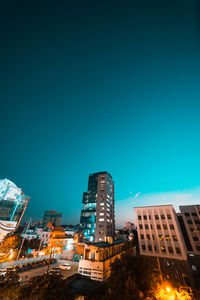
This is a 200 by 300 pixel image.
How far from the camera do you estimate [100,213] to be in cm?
9656

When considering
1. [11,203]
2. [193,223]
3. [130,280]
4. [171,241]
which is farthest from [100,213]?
[130,280]

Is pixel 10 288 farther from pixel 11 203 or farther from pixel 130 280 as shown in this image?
pixel 11 203

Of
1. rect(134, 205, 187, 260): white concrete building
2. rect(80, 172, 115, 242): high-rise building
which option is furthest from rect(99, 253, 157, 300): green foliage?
rect(80, 172, 115, 242): high-rise building

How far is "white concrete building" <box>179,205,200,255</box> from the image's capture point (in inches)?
1927

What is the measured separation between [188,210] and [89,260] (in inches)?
1764

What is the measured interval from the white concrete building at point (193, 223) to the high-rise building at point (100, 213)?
41.4 metres

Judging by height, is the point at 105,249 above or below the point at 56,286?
above

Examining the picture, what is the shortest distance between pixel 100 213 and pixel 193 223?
196 feet

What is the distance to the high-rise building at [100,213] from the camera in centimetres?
9205

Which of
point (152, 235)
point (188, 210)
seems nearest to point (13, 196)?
point (152, 235)

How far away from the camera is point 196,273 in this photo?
44188mm

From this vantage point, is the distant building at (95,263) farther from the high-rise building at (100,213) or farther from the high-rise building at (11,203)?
the high-rise building at (11,203)

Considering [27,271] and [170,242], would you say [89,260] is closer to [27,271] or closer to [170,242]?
[27,271]

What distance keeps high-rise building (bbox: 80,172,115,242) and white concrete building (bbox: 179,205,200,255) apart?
41427mm
